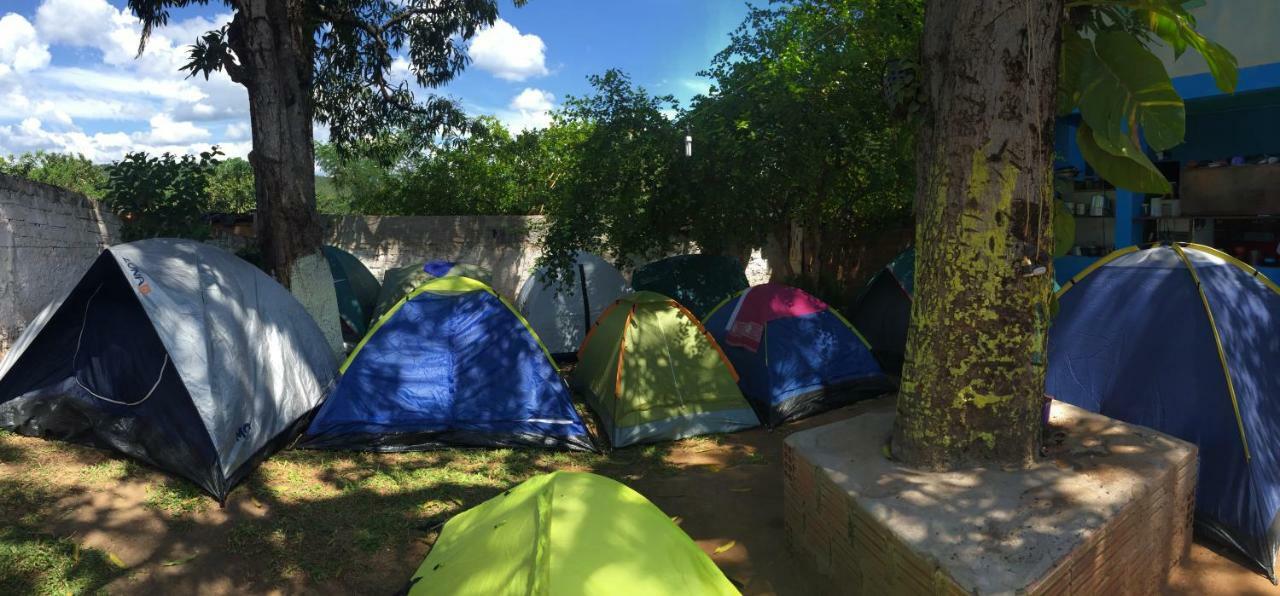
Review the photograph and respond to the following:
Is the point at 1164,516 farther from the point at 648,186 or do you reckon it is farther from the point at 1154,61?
the point at 648,186

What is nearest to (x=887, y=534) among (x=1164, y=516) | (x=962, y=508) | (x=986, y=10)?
(x=962, y=508)

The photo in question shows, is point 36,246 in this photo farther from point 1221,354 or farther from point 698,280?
point 1221,354

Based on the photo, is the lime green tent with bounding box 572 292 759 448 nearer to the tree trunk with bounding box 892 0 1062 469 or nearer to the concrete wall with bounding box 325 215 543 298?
the tree trunk with bounding box 892 0 1062 469

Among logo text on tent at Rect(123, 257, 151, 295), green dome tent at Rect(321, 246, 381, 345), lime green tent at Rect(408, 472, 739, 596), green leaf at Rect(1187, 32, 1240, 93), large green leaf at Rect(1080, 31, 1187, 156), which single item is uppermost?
green leaf at Rect(1187, 32, 1240, 93)

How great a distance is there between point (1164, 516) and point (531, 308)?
690 centimetres

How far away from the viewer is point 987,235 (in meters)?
3.30

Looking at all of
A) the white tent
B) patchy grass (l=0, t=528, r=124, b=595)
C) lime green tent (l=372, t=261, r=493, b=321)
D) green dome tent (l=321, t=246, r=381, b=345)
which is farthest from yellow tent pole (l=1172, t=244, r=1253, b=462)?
green dome tent (l=321, t=246, r=381, b=345)

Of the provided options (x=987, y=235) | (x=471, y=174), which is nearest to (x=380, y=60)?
(x=471, y=174)

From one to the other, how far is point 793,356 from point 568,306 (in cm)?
346

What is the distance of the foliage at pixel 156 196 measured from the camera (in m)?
7.28

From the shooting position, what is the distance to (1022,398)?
3.41m

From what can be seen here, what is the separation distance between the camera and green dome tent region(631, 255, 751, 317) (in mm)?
8797

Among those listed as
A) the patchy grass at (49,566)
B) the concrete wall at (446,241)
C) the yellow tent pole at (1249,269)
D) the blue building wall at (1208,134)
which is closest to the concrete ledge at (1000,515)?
the yellow tent pole at (1249,269)

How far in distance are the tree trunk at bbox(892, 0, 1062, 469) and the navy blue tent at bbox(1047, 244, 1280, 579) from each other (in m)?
1.40
